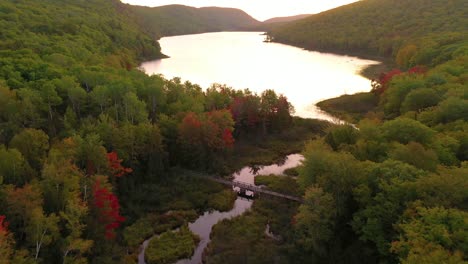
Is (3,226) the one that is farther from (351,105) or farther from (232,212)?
(351,105)

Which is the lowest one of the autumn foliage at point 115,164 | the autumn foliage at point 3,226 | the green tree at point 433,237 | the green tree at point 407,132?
the autumn foliage at point 115,164

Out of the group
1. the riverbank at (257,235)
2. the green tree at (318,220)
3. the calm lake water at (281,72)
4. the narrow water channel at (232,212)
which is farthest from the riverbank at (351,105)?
the green tree at (318,220)

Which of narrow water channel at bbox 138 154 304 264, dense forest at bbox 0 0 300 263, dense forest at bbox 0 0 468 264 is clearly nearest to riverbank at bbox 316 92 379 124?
dense forest at bbox 0 0 468 264

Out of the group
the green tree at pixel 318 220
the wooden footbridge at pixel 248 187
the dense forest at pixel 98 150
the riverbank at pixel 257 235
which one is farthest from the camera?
the wooden footbridge at pixel 248 187

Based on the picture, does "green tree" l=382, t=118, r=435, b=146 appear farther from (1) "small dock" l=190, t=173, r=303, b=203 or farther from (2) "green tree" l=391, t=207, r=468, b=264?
(2) "green tree" l=391, t=207, r=468, b=264

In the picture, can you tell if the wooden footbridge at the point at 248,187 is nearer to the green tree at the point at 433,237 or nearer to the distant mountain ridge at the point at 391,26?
the green tree at the point at 433,237

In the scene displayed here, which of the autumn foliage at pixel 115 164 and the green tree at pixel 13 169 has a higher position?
the green tree at pixel 13 169
